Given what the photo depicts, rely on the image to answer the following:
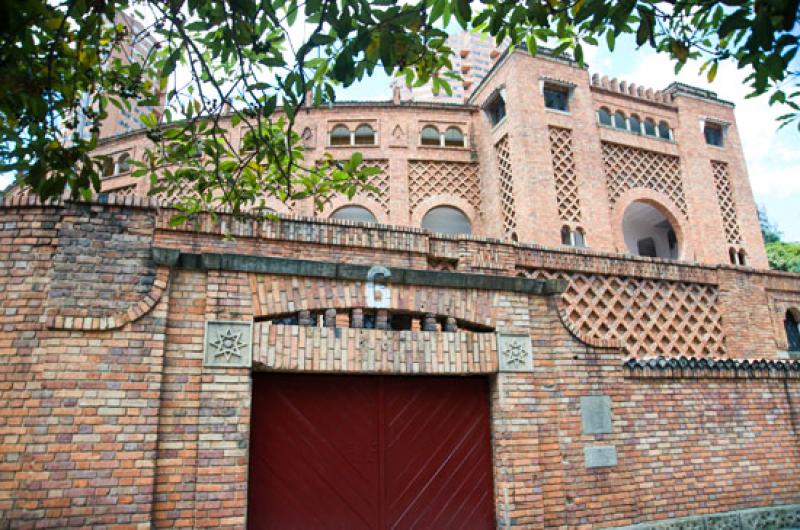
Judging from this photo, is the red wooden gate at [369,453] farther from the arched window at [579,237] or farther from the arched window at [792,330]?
the arched window at [579,237]

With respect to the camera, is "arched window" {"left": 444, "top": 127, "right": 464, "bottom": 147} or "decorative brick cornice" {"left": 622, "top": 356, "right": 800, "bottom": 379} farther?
"arched window" {"left": 444, "top": 127, "right": 464, "bottom": 147}

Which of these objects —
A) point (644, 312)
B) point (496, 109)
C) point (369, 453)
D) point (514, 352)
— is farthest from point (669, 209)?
point (369, 453)

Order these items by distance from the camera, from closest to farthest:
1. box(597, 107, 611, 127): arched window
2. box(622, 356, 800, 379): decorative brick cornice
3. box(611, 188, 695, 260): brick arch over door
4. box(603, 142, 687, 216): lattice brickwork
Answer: box(622, 356, 800, 379): decorative brick cornice, box(603, 142, 687, 216): lattice brickwork, box(611, 188, 695, 260): brick arch over door, box(597, 107, 611, 127): arched window

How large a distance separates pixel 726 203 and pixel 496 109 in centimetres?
843

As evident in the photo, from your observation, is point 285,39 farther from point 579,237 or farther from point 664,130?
point 664,130

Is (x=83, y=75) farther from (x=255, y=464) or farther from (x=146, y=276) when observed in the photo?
(x=255, y=464)

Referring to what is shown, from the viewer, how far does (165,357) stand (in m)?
4.23

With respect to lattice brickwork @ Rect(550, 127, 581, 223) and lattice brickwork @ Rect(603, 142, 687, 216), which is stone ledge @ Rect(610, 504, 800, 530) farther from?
lattice brickwork @ Rect(603, 142, 687, 216)

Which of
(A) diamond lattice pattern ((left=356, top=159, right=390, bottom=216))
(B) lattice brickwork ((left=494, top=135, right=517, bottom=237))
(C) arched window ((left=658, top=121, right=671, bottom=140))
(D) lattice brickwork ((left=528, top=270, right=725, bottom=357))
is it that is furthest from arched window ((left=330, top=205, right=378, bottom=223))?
(C) arched window ((left=658, top=121, right=671, bottom=140))

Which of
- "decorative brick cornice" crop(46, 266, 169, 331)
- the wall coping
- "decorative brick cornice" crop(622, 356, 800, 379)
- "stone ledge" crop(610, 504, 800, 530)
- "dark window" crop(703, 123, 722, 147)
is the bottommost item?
"stone ledge" crop(610, 504, 800, 530)

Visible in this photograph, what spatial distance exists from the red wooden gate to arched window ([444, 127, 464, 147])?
47.5ft

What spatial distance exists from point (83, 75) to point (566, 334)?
4625mm

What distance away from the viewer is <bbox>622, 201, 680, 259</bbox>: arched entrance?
→ 20.5m

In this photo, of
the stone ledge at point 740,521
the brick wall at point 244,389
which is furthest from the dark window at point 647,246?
the stone ledge at point 740,521
